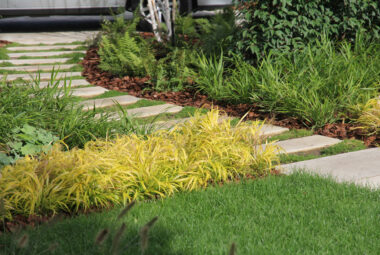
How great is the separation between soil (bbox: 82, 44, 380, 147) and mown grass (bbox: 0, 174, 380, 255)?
4.35ft

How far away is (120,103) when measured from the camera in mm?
6418

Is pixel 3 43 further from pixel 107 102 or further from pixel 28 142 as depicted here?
pixel 28 142

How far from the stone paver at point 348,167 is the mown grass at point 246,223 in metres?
0.26

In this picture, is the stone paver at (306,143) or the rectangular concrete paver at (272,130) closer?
the stone paver at (306,143)

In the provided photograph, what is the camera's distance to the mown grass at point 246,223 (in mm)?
2903

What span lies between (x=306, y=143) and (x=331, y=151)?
276mm

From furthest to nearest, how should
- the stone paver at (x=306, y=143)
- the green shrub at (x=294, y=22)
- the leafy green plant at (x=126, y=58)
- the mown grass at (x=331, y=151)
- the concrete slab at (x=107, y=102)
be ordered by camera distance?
the leafy green plant at (x=126, y=58)
the green shrub at (x=294, y=22)
the concrete slab at (x=107, y=102)
the stone paver at (x=306, y=143)
the mown grass at (x=331, y=151)

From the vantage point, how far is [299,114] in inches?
228

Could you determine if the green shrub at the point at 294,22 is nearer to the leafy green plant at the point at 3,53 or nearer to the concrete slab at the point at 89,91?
the concrete slab at the point at 89,91

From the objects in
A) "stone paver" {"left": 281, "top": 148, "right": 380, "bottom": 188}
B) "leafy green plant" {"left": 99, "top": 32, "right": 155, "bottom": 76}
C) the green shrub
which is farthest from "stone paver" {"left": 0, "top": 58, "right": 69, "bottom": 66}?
"stone paver" {"left": 281, "top": 148, "right": 380, "bottom": 188}

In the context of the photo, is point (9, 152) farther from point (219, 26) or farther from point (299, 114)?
point (219, 26)

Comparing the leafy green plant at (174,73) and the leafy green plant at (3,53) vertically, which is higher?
the leafy green plant at (3,53)

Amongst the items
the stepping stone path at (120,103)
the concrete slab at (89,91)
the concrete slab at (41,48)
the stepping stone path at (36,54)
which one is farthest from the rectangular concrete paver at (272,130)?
the concrete slab at (41,48)

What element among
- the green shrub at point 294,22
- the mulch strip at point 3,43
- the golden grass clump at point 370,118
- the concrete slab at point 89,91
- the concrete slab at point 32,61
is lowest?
the golden grass clump at point 370,118
